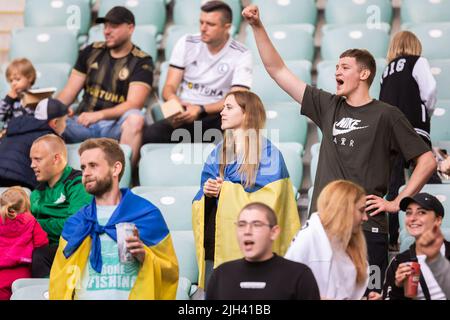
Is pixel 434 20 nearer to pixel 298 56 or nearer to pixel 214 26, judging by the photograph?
pixel 298 56

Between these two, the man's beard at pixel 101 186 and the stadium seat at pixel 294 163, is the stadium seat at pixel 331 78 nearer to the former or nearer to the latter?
the stadium seat at pixel 294 163

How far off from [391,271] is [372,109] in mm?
823

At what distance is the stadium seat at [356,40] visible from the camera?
26.9 ft

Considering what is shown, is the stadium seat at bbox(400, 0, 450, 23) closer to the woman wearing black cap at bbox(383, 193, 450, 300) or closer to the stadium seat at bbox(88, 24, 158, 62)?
the stadium seat at bbox(88, 24, 158, 62)

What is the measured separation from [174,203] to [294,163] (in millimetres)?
769

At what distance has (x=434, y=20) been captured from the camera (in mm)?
8539

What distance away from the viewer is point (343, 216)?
508 cm

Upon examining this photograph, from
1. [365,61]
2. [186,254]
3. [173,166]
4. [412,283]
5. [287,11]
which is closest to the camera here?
[412,283]

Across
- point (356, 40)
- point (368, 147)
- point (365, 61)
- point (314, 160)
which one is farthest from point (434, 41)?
point (368, 147)

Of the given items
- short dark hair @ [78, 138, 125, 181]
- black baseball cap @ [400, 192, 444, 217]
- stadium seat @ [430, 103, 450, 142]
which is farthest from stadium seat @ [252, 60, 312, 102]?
short dark hair @ [78, 138, 125, 181]

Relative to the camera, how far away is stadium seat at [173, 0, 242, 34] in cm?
880

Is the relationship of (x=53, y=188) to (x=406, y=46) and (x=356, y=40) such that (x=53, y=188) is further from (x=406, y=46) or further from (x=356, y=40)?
(x=356, y=40)

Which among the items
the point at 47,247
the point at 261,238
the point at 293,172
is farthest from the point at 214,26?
the point at 261,238

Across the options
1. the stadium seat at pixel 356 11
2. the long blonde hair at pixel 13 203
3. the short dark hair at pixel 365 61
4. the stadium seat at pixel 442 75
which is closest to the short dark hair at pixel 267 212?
the short dark hair at pixel 365 61
